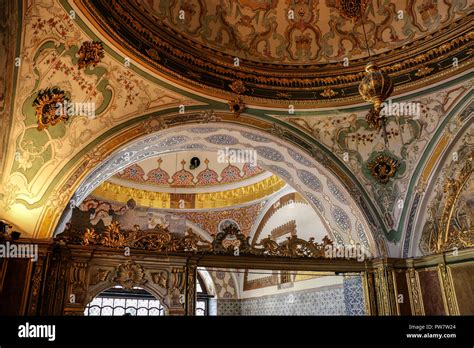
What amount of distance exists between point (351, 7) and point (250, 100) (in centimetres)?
228

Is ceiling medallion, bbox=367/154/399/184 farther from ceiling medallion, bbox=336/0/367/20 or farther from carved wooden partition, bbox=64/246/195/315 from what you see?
carved wooden partition, bbox=64/246/195/315

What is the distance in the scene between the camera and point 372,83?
4332mm

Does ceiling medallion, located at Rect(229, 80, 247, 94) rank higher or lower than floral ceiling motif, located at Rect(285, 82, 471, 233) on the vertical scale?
higher

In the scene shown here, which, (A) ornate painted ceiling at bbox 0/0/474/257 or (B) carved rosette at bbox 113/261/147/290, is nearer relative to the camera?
(A) ornate painted ceiling at bbox 0/0/474/257

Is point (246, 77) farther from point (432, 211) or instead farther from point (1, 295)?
point (1, 295)

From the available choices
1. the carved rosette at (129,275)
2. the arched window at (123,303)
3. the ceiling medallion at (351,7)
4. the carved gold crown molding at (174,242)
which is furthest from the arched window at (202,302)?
the ceiling medallion at (351,7)

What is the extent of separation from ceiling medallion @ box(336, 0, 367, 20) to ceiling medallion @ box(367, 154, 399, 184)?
2503 millimetres

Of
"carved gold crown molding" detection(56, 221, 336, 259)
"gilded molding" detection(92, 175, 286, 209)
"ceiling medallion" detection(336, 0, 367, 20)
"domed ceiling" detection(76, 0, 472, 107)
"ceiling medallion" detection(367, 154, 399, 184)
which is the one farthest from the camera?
"gilded molding" detection(92, 175, 286, 209)

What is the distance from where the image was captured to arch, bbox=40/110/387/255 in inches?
241

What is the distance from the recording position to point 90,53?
217 inches

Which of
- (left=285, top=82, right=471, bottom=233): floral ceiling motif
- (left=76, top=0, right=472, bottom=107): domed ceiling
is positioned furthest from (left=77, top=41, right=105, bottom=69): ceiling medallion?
(left=285, top=82, right=471, bottom=233): floral ceiling motif

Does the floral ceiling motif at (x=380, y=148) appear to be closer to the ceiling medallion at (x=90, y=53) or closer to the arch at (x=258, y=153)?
the arch at (x=258, y=153)

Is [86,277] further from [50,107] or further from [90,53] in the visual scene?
[90,53]

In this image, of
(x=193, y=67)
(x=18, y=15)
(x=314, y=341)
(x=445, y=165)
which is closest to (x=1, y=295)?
(x=18, y=15)
